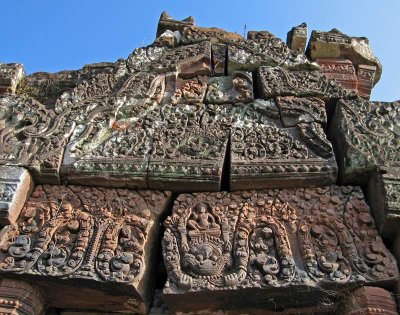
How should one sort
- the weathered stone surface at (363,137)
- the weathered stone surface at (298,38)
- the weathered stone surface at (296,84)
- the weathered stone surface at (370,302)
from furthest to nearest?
the weathered stone surface at (298,38)
the weathered stone surface at (296,84)
the weathered stone surface at (363,137)
the weathered stone surface at (370,302)

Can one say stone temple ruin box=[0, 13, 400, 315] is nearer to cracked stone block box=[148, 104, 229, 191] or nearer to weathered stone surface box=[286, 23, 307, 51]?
cracked stone block box=[148, 104, 229, 191]

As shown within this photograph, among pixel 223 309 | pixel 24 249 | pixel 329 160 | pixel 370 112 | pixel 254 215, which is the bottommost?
pixel 223 309

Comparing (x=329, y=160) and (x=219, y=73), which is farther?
(x=219, y=73)

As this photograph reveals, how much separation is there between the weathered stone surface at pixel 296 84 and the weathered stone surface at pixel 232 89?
0.46 ft

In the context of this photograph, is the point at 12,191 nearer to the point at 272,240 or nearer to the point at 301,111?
the point at 272,240

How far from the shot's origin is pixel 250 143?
13.7 feet

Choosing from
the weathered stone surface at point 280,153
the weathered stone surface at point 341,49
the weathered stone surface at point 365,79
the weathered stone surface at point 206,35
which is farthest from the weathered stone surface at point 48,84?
the weathered stone surface at point 365,79

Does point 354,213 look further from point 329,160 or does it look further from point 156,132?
point 156,132

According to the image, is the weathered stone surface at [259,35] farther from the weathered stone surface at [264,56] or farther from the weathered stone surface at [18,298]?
the weathered stone surface at [18,298]

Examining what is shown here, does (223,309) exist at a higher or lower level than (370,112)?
lower

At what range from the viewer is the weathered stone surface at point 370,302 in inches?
127

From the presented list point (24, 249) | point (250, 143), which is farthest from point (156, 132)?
point (24, 249)

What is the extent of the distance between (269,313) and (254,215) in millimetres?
765

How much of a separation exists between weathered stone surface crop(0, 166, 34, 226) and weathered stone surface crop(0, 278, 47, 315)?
523 millimetres
